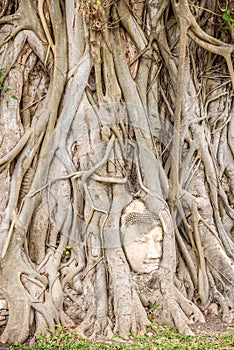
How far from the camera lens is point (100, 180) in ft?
13.3

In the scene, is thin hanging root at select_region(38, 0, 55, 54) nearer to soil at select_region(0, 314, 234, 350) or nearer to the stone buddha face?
the stone buddha face

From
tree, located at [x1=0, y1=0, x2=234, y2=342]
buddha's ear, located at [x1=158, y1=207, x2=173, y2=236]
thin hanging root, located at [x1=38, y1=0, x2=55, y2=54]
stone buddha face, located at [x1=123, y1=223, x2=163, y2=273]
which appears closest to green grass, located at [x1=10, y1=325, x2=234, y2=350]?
tree, located at [x1=0, y1=0, x2=234, y2=342]

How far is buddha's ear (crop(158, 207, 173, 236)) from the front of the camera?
4.12 meters

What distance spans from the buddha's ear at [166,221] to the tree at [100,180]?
1 centimetres

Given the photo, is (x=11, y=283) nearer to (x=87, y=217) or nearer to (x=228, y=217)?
(x=87, y=217)

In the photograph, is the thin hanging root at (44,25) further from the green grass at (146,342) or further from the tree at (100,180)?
the green grass at (146,342)

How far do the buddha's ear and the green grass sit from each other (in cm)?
89

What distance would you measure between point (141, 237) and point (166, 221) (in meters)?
0.31

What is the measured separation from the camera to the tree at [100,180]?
3881mm

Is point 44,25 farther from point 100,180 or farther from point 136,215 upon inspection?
point 136,215

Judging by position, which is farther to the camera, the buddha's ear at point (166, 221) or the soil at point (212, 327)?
the buddha's ear at point (166, 221)

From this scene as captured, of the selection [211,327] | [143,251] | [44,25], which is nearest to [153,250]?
[143,251]

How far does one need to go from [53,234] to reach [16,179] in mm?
647

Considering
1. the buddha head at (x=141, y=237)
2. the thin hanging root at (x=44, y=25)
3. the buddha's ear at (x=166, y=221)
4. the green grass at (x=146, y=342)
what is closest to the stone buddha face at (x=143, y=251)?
the buddha head at (x=141, y=237)
